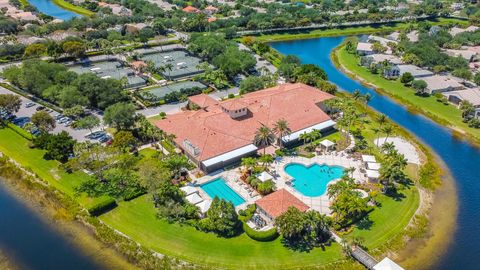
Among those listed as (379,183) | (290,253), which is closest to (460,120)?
(379,183)

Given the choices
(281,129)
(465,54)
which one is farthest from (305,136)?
(465,54)

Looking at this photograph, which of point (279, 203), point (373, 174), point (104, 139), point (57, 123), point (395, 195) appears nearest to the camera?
point (279, 203)

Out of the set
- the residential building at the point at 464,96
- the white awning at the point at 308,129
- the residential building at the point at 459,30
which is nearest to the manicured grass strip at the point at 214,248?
the white awning at the point at 308,129

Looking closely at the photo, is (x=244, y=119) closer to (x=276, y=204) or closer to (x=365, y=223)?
(x=276, y=204)

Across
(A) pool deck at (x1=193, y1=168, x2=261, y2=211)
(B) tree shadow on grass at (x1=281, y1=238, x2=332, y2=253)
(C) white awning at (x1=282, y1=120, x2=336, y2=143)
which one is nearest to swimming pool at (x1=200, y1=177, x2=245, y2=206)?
(A) pool deck at (x1=193, y1=168, x2=261, y2=211)

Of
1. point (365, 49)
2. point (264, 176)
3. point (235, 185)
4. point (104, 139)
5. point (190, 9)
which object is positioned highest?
point (365, 49)

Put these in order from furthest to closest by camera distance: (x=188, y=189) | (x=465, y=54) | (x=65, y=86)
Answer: (x=465, y=54) → (x=65, y=86) → (x=188, y=189)
